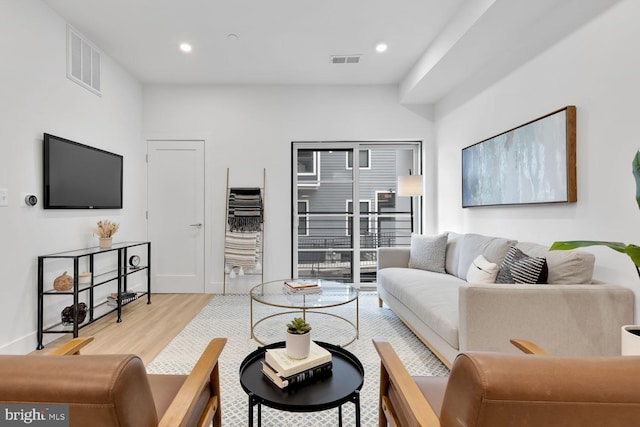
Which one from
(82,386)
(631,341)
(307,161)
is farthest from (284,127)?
(82,386)

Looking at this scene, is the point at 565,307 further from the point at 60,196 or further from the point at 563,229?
the point at 60,196

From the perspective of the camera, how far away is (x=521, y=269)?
2.13m

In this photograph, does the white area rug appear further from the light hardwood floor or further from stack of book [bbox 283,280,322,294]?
stack of book [bbox 283,280,322,294]

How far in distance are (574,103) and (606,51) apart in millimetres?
332

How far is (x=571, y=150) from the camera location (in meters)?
2.20

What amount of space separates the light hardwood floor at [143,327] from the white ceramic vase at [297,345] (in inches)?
61.8

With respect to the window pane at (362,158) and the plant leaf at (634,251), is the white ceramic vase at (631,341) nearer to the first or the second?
the plant leaf at (634,251)

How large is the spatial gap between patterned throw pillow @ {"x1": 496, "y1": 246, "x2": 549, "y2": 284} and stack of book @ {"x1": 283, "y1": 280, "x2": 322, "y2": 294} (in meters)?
1.40

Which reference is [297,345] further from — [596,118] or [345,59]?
[345,59]

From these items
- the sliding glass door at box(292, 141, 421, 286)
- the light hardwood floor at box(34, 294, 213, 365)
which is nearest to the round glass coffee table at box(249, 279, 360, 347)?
the light hardwood floor at box(34, 294, 213, 365)

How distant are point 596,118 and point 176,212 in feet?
14.3

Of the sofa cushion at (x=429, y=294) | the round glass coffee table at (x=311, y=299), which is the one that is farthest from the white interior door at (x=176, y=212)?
the sofa cushion at (x=429, y=294)

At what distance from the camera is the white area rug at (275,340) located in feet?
5.89

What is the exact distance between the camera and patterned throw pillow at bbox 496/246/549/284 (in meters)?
2.03
